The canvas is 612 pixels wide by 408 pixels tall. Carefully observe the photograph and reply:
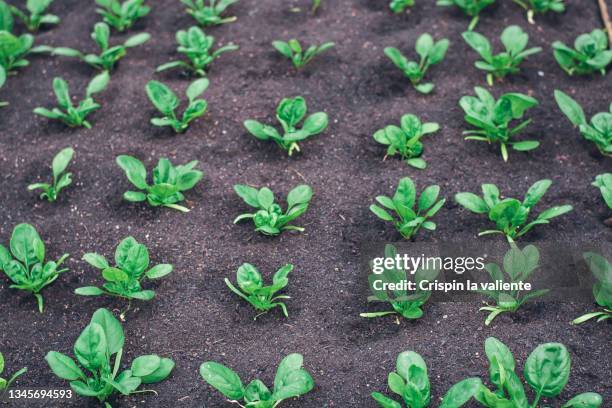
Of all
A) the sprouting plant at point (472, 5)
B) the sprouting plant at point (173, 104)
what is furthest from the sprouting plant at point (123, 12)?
the sprouting plant at point (472, 5)

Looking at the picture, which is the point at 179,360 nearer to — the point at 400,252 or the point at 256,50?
the point at 400,252

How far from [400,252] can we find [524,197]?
569mm

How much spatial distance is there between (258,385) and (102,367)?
1.67ft

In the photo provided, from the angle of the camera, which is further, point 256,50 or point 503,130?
point 256,50

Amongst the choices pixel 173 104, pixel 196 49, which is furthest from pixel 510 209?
pixel 196 49

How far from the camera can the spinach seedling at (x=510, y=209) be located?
9.37ft

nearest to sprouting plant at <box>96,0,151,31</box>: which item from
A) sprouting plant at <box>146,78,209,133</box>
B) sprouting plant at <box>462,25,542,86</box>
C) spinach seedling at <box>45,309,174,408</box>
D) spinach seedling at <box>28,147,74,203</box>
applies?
sprouting plant at <box>146,78,209,133</box>

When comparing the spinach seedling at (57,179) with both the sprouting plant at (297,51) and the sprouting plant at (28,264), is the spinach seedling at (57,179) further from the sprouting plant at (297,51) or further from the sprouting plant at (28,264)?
the sprouting plant at (297,51)

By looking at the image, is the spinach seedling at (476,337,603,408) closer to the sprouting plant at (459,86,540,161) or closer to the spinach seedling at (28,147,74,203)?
the sprouting plant at (459,86,540,161)

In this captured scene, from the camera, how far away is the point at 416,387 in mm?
2348

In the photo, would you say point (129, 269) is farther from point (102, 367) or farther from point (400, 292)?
point (400, 292)

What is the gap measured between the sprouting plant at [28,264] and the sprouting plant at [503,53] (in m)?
1.99

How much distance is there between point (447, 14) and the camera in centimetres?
393

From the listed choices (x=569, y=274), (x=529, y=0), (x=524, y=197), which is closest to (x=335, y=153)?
(x=524, y=197)
